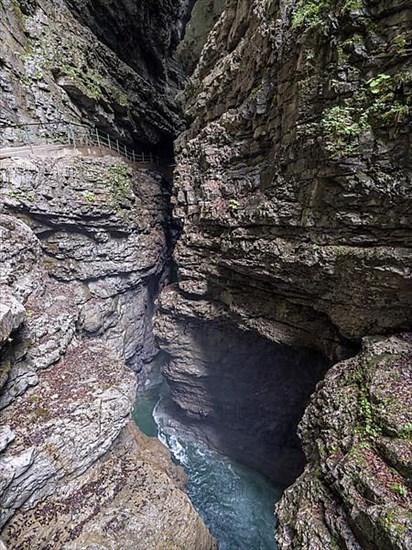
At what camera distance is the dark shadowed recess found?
11906mm

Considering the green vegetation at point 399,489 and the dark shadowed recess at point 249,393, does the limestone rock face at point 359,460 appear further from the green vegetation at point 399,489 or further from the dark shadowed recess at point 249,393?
the dark shadowed recess at point 249,393

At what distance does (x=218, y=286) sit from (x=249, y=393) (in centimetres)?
539

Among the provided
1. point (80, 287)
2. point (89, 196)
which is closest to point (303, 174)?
point (89, 196)

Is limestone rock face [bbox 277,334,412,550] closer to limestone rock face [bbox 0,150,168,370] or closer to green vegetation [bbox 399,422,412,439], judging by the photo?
green vegetation [bbox 399,422,412,439]

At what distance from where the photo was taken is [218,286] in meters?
11.3

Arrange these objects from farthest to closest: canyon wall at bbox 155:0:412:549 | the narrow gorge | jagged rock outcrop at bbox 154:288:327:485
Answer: jagged rock outcrop at bbox 154:288:327:485, the narrow gorge, canyon wall at bbox 155:0:412:549

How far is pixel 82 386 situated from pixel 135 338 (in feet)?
23.3

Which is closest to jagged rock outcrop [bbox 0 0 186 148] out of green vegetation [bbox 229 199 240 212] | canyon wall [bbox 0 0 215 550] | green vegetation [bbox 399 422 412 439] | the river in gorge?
canyon wall [bbox 0 0 215 550]

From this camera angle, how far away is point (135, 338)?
52.8 ft

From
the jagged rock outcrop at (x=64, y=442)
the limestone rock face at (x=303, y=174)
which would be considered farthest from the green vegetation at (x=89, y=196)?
the limestone rock face at (x=303, y=174)

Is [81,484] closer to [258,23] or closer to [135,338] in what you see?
[135,338]

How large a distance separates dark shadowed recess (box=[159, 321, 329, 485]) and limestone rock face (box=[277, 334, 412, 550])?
4.72 meters

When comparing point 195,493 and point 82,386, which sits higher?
point 82,386

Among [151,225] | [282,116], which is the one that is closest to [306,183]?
[282,116]
